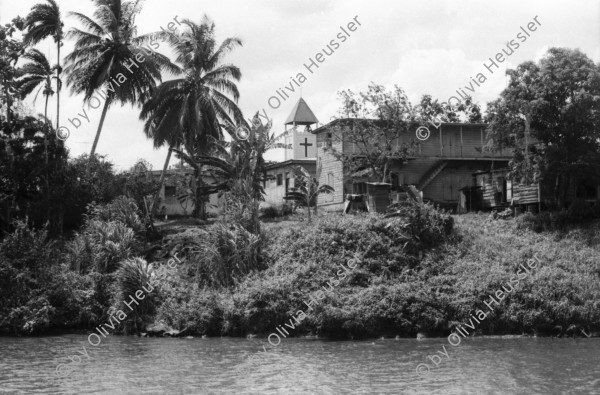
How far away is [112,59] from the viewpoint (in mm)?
43219

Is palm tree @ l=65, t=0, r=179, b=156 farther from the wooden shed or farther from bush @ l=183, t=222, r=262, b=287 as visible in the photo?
the wooden shed

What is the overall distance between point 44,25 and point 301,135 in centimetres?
2050

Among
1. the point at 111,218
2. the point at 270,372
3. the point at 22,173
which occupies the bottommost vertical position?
the point at 270,372

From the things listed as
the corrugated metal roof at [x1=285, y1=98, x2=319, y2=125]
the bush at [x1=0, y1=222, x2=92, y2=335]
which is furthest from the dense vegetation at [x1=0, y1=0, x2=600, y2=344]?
the corrugated metal roof at [x1=285, y1=98, x2=319, y2=125]

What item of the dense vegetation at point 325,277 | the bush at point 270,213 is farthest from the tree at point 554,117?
the bush at point 270,213

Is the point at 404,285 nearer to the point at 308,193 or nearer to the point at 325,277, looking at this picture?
the point at 325,277

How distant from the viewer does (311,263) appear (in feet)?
105

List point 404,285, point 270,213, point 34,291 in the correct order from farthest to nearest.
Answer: point 270,213 < point 34,291 < point 404,285

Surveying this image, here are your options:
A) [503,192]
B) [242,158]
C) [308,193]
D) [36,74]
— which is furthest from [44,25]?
[503,192]

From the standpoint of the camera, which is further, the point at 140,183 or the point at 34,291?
the point at 140,183

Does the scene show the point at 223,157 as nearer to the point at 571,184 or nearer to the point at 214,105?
the point at 214,105

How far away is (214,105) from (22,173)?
1117 centimetres

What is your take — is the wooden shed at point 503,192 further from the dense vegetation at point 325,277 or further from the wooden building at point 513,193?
the dense vegetation at point 325,277

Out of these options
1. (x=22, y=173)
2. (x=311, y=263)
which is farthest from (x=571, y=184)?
(x=22, y=173)
